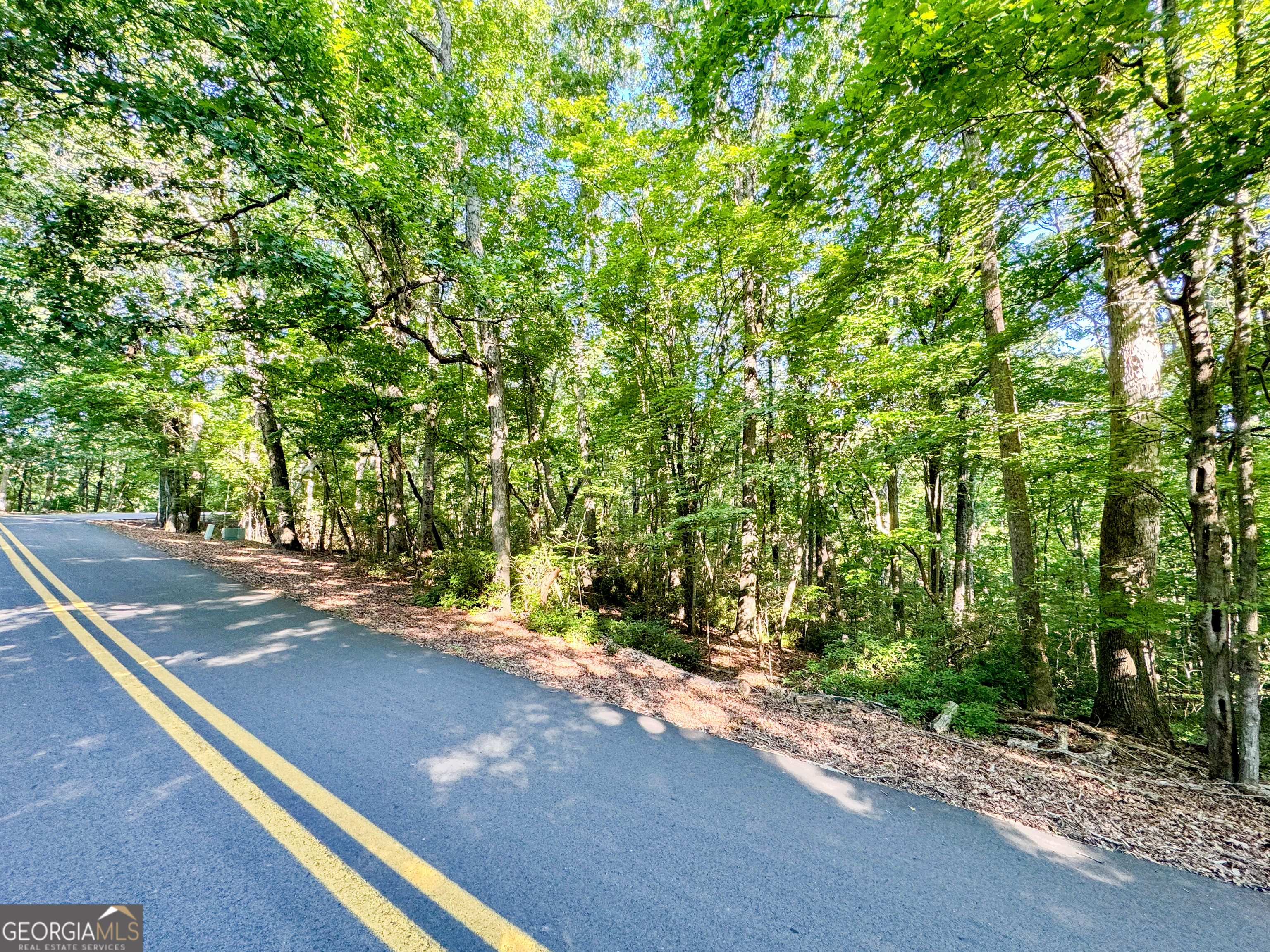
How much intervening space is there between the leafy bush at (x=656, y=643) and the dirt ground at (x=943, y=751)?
2.81ft

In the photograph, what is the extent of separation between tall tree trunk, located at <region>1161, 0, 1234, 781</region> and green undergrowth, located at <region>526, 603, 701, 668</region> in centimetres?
628

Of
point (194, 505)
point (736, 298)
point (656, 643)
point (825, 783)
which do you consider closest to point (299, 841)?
point (825, 783)

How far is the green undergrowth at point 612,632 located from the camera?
7859 mm

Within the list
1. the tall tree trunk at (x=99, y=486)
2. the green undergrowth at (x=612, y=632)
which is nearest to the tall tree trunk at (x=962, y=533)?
the green undergrowth at (x=612, y=632)

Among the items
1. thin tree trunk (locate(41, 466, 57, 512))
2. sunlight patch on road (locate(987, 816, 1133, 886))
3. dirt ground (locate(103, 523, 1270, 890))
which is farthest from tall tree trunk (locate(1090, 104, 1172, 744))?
thin tree trunk (locate(41, 466, 57, 512))

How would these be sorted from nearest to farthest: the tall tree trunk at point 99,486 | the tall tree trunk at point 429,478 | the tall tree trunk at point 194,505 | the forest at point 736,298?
the forest at point 736,298 → the tall tree trunk at point 429,478 → the tall tree trunk at point 194,505 → the tall tree trunk at point 99,486

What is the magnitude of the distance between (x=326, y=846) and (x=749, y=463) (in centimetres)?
876

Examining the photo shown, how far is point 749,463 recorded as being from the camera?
9875 millimetres

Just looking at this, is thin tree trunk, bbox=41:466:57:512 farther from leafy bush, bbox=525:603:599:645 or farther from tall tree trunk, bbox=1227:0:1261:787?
tall tree trunk, bbox=1227:0:1261:787

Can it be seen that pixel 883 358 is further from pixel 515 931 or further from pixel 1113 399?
pixel 515 931

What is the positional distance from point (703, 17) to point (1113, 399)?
6509mm

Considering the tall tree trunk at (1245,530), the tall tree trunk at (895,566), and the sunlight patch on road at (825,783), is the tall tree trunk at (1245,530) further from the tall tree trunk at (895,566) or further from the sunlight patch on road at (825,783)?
the tall tree trunk at (895,566)

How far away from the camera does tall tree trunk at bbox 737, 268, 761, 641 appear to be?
9984mm

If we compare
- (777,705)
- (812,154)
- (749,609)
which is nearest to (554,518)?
(749,609)
